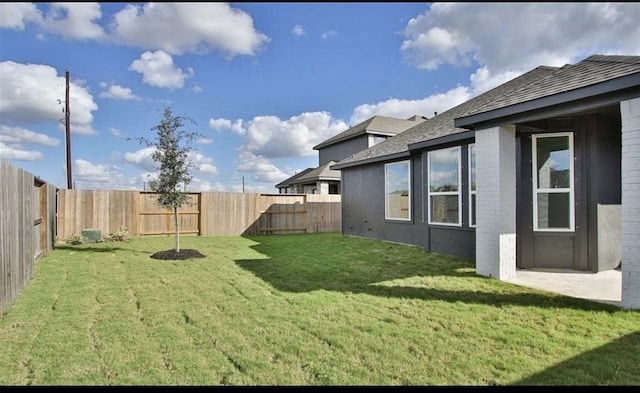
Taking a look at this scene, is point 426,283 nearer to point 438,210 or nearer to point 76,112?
point 438,210

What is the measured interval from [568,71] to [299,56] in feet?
22.5

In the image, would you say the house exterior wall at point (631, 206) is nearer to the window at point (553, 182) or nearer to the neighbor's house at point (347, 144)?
the window at point (553, 182)

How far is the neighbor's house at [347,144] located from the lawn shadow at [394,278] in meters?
12.6

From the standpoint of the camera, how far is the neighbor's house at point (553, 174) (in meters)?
4.41

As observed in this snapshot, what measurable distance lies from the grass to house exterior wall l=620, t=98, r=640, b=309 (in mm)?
299

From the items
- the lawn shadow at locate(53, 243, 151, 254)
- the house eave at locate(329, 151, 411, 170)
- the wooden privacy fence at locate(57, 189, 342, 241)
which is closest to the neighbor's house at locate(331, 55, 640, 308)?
the house eave at locate(329, 151, 411, 170)

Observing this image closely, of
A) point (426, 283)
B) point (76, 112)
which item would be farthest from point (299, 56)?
point (76, 112)

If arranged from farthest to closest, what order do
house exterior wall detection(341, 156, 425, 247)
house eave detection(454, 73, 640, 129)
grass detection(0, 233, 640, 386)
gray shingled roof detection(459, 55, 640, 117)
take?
1. house exterior wall detection(341, 156, 425, 247)
2. gray shingled roof detection(459, 55, 640, 117)
3. house eave detection(454, 73, 640, 129)
4. grass detection(0, 233, 640, 386)

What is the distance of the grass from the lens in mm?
2717

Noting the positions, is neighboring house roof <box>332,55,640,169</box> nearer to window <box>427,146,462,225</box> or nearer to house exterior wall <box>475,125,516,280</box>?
house exterior wall <box>475,125,516,280</box>

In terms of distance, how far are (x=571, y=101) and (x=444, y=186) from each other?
12.5 feet

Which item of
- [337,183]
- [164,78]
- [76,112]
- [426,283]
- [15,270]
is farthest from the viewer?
[337,183]

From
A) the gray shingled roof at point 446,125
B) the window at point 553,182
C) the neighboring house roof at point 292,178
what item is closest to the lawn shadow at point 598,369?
the window at point 553,182
